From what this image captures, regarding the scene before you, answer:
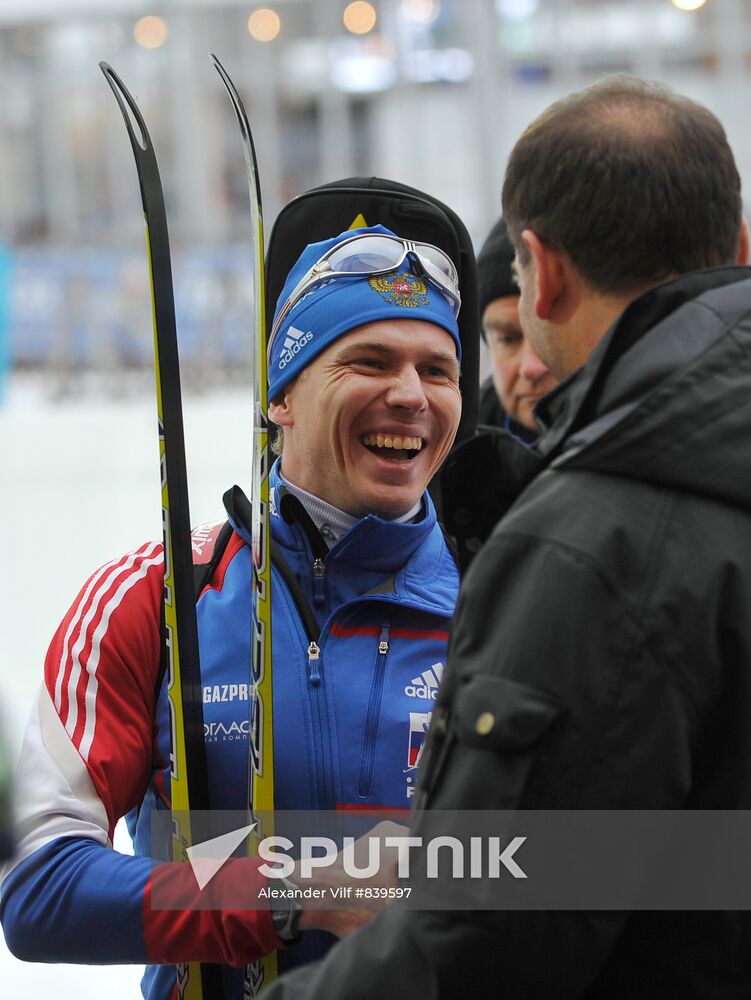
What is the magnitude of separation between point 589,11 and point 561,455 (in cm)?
2079

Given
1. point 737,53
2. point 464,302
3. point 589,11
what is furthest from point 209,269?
point 464,302

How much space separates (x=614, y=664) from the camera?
1084 mm

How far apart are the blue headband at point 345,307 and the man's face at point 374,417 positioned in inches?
0.6

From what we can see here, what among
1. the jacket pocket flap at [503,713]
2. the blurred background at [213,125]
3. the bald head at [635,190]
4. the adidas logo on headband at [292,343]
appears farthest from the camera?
the blurred background at [213,125]

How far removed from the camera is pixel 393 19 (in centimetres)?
2003

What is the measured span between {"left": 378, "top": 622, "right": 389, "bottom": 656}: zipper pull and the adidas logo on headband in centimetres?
42

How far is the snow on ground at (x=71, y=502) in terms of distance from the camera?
3383 millimetres

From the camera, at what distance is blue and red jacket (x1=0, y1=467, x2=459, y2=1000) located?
59.8 inches

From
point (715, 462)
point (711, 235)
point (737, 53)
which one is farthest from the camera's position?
point (737, 53)

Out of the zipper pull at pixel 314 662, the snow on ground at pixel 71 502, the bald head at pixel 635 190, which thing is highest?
the bald head at pixel 635 190

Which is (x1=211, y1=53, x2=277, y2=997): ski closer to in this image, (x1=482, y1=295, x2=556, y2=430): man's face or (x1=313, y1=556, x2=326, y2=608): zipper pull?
(x1=313, y1=556, x2=326, y2=608): zipper pull

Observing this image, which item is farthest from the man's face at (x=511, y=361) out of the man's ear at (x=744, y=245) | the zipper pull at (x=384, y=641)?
the man's ear at (x=744, y=245)

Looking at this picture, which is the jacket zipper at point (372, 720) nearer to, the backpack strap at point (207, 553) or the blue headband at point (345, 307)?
the backpack strap at point (207, 553)

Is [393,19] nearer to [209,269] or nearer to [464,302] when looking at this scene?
[209,269]
